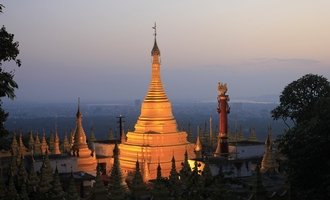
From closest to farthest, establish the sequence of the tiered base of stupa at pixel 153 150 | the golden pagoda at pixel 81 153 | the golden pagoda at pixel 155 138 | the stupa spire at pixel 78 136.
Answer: the golden pagoda at pixel 81 153 → the stupa spire at pixel 78 136 → the tiered base of stupa at pixel 153 150 → the golden pagoda at pixel 155 138

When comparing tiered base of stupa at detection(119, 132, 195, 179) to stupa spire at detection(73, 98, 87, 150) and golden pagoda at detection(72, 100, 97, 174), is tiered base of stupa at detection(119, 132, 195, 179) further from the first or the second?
stupa spire at detection(73, 98, 87, 150)

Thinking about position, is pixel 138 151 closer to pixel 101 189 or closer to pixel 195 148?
pixel 195 148

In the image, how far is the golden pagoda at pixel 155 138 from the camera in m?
52.0

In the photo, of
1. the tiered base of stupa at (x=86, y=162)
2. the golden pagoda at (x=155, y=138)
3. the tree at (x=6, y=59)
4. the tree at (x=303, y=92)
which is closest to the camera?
the tree at (x=6, y=59)

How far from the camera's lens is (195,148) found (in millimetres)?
54562

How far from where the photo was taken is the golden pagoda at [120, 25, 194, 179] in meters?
52.0

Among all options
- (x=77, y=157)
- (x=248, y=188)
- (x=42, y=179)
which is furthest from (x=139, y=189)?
(x=77, y=157)

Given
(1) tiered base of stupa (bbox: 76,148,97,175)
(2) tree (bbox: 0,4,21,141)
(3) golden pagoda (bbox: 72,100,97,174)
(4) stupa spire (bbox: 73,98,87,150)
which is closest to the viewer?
(2) tree (bbox: 0,4,21,141)

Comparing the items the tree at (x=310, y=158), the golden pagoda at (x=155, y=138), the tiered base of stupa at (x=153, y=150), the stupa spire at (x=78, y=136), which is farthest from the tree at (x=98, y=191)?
the stupa spire at (x=78, y=136)

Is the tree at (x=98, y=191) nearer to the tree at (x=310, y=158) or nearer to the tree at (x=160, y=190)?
the tree at (x=160, y=190)

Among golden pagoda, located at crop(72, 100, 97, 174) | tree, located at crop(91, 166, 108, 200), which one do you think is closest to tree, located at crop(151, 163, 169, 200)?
tree, located at crop(91, 166, 108, 200)

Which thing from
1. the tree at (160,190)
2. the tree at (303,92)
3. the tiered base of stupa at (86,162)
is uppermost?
the tree at (303,92)

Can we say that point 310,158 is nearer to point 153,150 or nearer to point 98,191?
point 98,191

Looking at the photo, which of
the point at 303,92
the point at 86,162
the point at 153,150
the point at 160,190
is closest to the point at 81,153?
the point at 86,162
